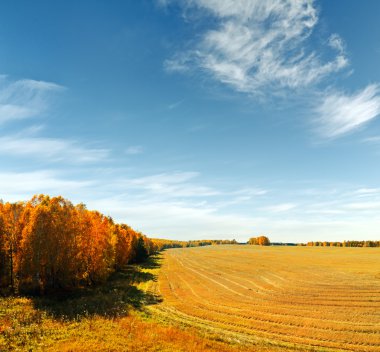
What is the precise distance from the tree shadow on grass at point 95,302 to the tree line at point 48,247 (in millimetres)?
3382

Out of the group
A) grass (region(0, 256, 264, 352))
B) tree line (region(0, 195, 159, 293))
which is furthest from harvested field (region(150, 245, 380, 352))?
tree line (region(0, 195, 159, 293))

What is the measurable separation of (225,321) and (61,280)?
29163 mm

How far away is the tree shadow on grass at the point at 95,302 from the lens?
34.3 meters

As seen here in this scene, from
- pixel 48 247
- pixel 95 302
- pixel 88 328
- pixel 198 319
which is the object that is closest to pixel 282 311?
pixel 198 319

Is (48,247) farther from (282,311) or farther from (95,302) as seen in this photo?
(282,311)

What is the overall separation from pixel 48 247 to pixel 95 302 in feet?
41.7

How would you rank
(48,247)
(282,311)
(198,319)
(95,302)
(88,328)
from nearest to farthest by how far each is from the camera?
1. (88,328)
2. (198,319)
3. (282,311)
4. (95,302)
5. (48,247)

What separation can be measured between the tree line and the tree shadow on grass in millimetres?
3382

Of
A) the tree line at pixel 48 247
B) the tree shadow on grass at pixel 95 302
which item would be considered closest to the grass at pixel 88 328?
the tree shadow on grass at pixel 95 302

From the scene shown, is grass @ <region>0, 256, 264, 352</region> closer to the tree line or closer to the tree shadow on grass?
the tree shadow on grass

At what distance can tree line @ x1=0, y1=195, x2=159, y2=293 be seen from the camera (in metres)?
46.6

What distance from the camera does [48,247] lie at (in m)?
47.4

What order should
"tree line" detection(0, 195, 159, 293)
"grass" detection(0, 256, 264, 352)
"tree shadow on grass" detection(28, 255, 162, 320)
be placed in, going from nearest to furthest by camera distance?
"grass" detection(0, 256, 264, 352) < "tree shadow on grass" detection(28, 255, 162, 320) < "tree line" detection(0, 195, 159, 293)

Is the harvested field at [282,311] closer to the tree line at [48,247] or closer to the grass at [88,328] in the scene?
the grass at [88,328]
